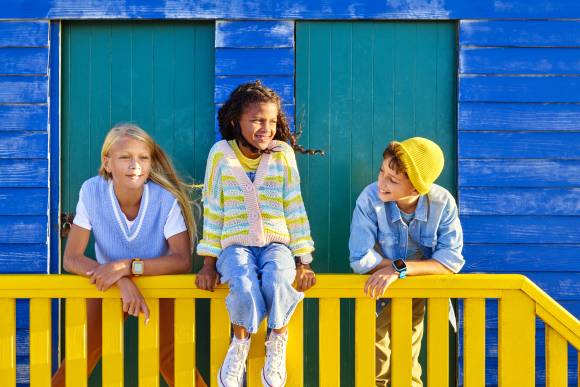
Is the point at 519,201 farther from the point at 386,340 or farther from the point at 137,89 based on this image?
the point at 137,89

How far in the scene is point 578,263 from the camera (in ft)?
14.1

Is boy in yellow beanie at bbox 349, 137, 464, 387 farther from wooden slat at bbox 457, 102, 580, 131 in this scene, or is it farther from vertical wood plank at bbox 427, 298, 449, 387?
wooden slat at bbox 457, 102, 580, 131

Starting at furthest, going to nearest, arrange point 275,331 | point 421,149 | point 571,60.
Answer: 1. point 571,60
2. point 421,149
3. point 275,331

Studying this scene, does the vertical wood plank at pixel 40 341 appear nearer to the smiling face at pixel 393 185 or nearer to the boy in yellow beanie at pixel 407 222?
the boy in yellow beanie at pixel 407 222

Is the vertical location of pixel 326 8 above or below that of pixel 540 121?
above

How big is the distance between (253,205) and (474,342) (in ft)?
4.21

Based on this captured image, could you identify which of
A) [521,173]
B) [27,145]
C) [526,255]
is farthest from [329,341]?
[27,145]

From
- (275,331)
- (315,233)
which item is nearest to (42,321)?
(275,331)

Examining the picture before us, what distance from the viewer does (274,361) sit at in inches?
122

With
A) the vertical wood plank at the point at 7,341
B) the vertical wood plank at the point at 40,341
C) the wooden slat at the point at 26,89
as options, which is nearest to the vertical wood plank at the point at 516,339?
the vertical wood plank at the point at 40,341

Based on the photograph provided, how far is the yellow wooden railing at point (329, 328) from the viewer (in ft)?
10.6

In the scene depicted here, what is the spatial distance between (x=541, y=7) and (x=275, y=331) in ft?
8.95

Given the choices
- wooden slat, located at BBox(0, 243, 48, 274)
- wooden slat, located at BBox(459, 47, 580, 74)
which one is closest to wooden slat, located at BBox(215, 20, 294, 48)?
wooden slat, located at BBox(459, 47, 580, 74)

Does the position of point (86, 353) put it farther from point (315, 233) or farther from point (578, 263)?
point (578, 263)
